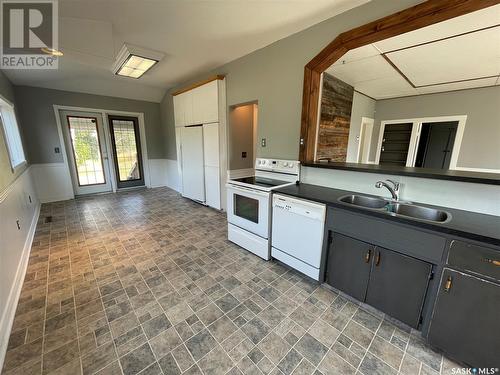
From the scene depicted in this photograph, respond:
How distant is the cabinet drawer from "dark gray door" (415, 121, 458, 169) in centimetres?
450

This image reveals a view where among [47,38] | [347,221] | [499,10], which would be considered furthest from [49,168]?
[499,10]

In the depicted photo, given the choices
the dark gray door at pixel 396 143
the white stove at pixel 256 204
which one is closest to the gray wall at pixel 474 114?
the dark gray door at pixel 396 143

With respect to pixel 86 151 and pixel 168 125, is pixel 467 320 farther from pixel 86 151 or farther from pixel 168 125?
pixel 86 151

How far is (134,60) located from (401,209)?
13.8 ft

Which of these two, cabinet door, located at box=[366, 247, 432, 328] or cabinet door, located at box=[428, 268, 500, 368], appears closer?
cabinet door, located at box=[428, 268, 500, 368]

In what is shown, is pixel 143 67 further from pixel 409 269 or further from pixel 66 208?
pixel 409 269

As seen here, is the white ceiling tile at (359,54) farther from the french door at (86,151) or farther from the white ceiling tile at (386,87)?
the french door at (86,151)

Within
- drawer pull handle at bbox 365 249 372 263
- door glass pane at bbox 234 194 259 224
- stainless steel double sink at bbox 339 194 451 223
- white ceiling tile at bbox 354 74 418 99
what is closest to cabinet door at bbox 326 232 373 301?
drawer pull handle at bbox 365 249 372 263

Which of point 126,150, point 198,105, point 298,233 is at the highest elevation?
point 198,105

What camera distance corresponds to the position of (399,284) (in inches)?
59.1

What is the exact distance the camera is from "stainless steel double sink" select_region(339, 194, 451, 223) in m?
1.57

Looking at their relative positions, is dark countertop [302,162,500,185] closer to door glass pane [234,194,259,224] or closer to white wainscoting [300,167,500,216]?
white wainscoting [300,167,500,216]

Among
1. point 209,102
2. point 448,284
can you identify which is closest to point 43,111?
point 209,102

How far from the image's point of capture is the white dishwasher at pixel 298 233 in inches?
75.0
